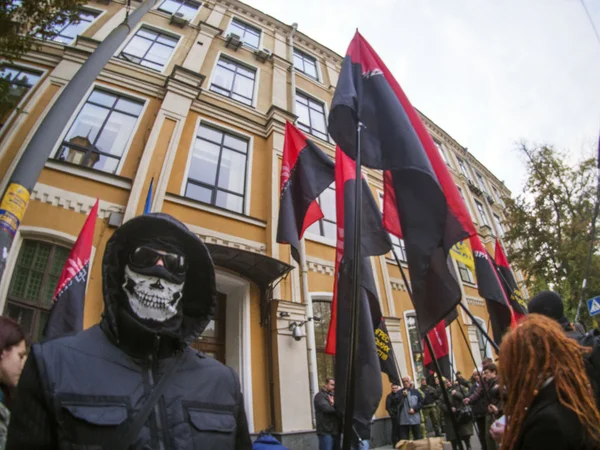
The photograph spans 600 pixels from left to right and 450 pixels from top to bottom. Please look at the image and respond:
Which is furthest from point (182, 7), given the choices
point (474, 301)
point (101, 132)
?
point (474, 301)

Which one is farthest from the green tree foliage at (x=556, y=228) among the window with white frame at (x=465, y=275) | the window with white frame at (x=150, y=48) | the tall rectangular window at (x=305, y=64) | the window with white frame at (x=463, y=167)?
the window with white frame at (x=150, y=48)

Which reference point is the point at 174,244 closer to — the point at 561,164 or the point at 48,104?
the point at 48,104

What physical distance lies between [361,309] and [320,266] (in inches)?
258

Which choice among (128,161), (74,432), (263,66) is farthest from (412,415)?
(263,66)

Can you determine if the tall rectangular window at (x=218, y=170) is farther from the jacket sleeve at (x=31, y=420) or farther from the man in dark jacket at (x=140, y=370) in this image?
the jacket sleeve at (x=31, y=420)

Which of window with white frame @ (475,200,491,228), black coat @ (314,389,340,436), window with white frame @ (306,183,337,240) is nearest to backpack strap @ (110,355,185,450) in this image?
black coat @ (314,389,340,436)

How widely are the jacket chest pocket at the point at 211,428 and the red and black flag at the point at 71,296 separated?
12.0 ft

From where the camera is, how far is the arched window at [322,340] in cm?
856

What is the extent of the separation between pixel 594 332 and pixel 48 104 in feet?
34.6

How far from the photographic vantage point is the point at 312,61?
1667 cm

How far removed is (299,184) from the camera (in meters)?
4.84

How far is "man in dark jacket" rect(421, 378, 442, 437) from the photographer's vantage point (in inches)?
338

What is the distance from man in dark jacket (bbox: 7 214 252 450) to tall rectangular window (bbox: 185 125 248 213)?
723cm

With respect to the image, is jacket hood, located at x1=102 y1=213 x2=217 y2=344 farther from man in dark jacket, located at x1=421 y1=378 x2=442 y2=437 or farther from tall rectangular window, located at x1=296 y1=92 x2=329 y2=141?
tall rectangular window, located at x1=296 y1=92 x2=329 y2=141
